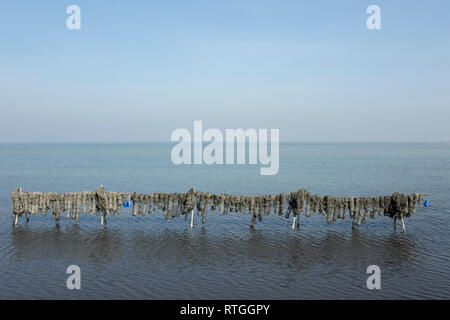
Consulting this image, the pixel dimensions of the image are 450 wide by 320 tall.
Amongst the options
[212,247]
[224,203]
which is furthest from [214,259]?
[224,203]

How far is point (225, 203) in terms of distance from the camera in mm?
29891

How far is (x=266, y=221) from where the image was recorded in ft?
108

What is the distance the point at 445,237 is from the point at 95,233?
2718 cm

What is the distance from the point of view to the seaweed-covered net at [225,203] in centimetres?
2923

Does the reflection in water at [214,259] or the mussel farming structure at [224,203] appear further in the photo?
the mussel farming structure at [224,203]

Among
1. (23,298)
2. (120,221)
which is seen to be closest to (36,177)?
(120,221)

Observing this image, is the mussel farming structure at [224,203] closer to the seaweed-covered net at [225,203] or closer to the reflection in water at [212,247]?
the seaweed-covered net at [225,203]

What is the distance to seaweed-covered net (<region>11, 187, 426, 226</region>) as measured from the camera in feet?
95.9

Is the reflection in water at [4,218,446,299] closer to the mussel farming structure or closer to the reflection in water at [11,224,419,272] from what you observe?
the reflection in water at [11,224,419,272]

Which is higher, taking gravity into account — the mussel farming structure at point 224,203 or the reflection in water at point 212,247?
the mussel farming structure at point 224,203

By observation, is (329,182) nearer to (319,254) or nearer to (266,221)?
(266,221)

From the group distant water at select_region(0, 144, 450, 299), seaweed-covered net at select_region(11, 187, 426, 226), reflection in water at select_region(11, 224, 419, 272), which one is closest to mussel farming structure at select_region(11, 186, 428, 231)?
seaweed-covered net at select_region(11, 187, 426, 226)

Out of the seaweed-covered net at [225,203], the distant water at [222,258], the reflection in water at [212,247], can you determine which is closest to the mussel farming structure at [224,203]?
the seaweed-covered net at [225,203]
